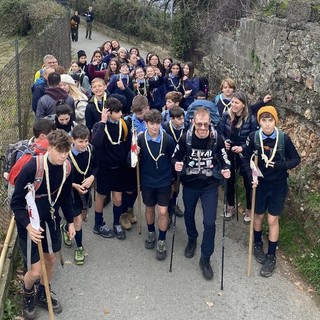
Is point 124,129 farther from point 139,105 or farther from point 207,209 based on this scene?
point 207,209

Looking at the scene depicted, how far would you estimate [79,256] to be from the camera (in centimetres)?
591

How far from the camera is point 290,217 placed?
22.4ft

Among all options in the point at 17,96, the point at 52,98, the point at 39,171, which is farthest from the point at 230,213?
the point at 17,96

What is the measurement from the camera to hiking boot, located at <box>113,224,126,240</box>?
6496 mm

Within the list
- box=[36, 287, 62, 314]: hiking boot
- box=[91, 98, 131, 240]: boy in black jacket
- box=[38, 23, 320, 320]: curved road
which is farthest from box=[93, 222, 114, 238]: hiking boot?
box=[36, 287, 62, 314]: hiking boot

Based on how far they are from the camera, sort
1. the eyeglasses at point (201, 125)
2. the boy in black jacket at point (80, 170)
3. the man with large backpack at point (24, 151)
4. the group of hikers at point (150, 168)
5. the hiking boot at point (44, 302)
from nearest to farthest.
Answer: the man with large backpack at point (24, 151) → the group of hikers at point (150, 168) → the hiking boot at point (44, 302) → the eyeglasses at point (201, 125) → the boy in black jacket at point (80, 170)

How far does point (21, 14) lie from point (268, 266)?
66.9 ft

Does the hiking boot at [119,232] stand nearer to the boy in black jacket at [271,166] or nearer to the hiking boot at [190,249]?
the hiking boot at [190,249]

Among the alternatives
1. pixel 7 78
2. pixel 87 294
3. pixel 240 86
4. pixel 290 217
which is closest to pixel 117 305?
pixel 87 294

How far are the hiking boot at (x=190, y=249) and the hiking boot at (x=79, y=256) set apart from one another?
1370mm

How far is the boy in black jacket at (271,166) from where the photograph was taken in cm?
553

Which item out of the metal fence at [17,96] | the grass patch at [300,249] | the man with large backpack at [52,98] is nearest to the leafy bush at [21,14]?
the metal fence at [17,96]

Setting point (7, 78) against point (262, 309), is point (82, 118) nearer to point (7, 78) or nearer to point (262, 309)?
point (7, 78)

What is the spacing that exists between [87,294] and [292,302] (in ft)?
7.88
